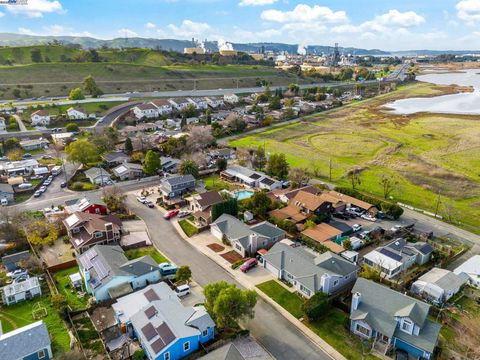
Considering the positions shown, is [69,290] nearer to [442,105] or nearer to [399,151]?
[399,151]

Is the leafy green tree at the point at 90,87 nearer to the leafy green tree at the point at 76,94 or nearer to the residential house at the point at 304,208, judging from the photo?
the leafy green tree at the point at 76,94

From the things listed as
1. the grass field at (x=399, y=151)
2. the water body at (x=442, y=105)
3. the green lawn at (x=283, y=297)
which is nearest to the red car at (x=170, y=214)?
the green lawn at (x=283, y=297)

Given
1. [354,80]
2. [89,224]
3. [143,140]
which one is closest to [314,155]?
[143,140]

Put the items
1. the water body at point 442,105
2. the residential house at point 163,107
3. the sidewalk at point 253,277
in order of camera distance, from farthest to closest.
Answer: the water body at point 442,105
the residential house at point 163,107
the sidewalk at point 253,277

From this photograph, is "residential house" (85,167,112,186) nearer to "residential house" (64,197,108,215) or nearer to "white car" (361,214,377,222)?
"residential house" (64,197,108,215)

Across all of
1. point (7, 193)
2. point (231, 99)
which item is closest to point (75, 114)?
point (7, 193)

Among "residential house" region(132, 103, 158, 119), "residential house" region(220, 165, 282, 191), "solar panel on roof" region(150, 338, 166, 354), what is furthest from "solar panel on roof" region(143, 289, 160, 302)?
"residential house" region(132, 103, 158, 119)

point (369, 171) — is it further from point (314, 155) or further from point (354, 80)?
point (354, 80)
